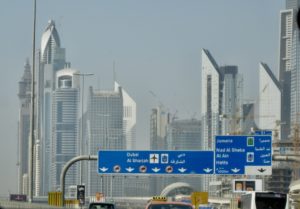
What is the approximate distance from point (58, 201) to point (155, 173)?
5463mm

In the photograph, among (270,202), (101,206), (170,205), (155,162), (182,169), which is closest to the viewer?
(170,205)

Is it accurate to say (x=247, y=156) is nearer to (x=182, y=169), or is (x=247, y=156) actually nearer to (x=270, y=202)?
(x=182, y=169)

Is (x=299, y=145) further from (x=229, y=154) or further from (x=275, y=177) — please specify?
(x=229, y=154)

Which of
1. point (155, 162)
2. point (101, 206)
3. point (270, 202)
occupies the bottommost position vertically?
point (270, 202)

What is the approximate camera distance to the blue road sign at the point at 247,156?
55000 millimetres

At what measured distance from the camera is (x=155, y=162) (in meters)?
57.2

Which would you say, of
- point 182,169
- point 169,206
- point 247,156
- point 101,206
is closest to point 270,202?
point 247,156

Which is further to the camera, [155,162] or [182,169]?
[155,162]

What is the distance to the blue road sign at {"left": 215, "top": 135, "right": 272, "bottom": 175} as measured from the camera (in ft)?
180

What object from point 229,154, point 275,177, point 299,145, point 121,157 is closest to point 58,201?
point 121,157

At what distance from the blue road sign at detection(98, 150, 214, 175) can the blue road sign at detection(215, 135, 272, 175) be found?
0.83 meters

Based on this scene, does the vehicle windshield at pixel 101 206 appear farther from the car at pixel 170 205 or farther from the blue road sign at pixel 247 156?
the blue road sign at pixel 247 156

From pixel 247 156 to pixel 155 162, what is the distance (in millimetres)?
5218

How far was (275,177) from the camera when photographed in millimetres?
193500
